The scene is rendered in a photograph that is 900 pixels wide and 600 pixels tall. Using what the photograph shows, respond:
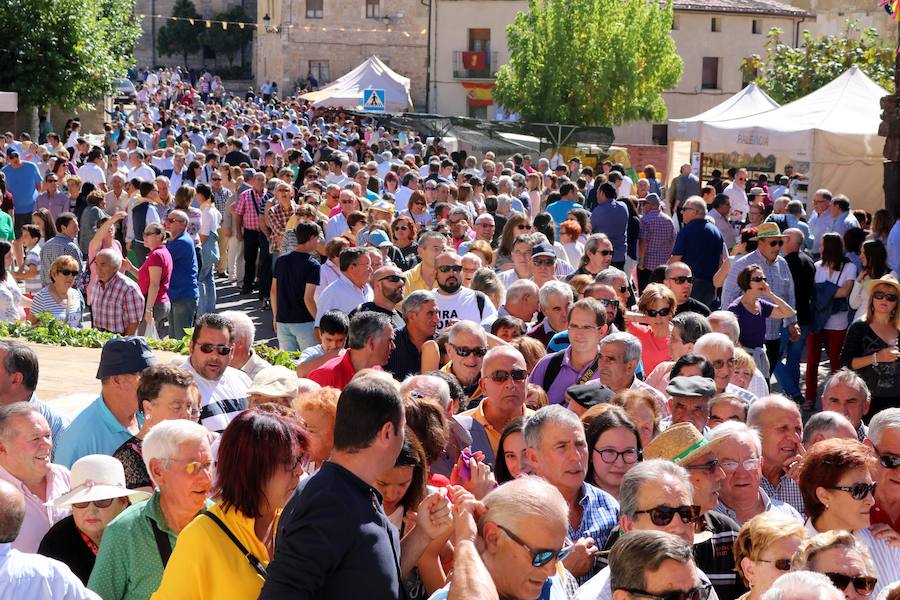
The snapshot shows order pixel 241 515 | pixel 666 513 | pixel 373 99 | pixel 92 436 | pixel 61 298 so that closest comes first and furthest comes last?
1. pixel 241 515
2. pixel 666 513
3. pixel 92 436
4. pixel 61 298
5. pixel 373 99

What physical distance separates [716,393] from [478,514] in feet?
10.7

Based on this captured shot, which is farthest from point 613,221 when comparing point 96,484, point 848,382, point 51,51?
point 51,51

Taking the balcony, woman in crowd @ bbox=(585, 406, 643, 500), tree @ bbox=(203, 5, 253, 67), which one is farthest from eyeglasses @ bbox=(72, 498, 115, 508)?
tree @ bbox=(203, 5, 253, 67)

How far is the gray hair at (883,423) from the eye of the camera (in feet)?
18.3

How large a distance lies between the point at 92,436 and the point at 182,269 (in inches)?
246

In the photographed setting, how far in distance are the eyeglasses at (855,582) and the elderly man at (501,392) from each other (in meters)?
2.14

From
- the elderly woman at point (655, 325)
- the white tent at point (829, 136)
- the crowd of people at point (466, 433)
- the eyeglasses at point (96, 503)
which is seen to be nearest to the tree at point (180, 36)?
the white tent at point (829, 136)

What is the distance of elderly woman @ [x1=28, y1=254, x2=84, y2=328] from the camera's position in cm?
1033

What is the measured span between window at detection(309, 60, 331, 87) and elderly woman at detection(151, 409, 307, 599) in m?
60.1

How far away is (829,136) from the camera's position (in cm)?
1750

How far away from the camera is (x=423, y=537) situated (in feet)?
13.0

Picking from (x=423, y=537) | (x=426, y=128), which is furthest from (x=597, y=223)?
(x=426, y=128)

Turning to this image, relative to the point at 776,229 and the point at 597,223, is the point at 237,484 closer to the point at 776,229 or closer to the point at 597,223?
the point at 776,229

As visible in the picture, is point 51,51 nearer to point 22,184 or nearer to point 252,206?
point 22,184
